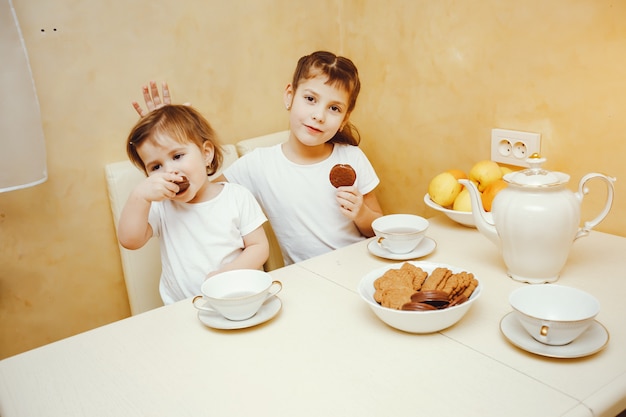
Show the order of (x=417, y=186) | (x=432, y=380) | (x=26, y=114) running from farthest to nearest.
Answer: (x=417, y=186), (x=26, y=114), (x=432, y=380)

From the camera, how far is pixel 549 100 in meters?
1.45

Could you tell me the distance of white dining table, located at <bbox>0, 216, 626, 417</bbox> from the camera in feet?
2.57

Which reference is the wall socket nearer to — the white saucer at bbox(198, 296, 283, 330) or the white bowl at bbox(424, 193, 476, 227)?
the white bowl at bbox(424, 193, 476, 227)

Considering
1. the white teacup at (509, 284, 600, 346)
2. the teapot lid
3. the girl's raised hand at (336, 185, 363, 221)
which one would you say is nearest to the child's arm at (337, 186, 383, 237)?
the girl's raised hand at (336, 185, 363, 221)

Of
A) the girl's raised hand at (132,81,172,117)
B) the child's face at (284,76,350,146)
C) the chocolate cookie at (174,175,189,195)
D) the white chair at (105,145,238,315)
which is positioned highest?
the girl's raised hand at (132,81,172,117)

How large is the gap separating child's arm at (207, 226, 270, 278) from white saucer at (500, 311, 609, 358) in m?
0.67

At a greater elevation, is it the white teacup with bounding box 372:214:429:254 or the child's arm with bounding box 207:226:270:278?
the white teacup with bounding box 372:214:429:254

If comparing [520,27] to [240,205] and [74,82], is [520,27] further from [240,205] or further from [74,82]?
[74,82]

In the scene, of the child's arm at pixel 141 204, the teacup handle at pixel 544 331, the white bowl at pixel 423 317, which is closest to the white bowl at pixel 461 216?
the white bowl at pixel 423 317

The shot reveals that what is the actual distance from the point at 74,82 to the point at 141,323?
2.64 feet

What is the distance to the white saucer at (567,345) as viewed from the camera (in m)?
0.85

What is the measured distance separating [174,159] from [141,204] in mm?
144

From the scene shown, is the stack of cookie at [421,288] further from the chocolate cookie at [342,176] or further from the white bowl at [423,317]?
the chocolate cookie at [342,176]

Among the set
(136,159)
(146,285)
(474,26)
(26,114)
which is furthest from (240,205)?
(474,26)
